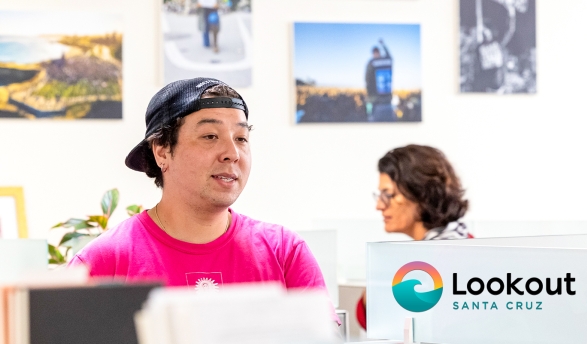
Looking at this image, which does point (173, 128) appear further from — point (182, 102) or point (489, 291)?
point (489, 291)

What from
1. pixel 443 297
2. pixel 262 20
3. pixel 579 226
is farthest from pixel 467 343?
pixel 262 20

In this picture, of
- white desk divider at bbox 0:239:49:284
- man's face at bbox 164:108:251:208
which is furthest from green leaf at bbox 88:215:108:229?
man's face at bbox 164:108:251:208

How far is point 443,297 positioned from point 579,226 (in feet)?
8.63

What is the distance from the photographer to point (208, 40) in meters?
4.18

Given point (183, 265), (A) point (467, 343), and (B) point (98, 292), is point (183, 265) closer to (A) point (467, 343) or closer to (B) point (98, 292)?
(A) point (467, 343)

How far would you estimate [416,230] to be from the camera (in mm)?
2951

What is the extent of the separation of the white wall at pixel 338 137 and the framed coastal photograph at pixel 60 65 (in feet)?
0.18

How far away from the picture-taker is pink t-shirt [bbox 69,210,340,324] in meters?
1.80

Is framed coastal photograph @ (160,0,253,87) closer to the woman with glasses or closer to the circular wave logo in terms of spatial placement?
the woman with glasses

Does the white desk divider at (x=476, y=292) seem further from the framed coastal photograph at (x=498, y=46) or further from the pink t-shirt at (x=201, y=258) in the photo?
the framed coastal photograph at (x=498, y=46)

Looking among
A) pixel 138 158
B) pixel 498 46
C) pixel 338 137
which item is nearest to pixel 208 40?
pixel 338 137

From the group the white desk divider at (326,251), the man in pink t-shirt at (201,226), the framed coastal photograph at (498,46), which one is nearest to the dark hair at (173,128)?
the man in pink t-shirt at (201,226)

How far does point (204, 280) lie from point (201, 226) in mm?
153

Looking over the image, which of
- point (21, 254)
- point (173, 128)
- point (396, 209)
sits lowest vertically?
point (21, 254)
